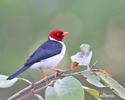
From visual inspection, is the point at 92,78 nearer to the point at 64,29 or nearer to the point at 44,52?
the point at 44,52

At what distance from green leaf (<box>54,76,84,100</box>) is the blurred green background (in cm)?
367

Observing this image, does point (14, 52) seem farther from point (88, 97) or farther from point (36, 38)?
point (88, 97)

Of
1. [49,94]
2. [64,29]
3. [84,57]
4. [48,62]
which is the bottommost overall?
[64,29]

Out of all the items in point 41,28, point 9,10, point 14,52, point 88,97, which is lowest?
point 88,97

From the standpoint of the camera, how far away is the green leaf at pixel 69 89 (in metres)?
1.45

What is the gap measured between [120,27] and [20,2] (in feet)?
8.24

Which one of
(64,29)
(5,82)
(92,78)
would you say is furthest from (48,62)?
(64,29)

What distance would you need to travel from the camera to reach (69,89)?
150 cm

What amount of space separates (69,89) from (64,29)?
4.75 metres

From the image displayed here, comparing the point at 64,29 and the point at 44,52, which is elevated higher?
the point at 44,52

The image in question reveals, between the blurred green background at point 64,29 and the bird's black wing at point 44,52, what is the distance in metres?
2.38

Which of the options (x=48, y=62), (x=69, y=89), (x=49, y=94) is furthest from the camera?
(x=48, y=62)

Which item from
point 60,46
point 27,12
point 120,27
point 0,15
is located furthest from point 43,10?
point 60,46

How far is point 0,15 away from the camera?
6.08 meters
